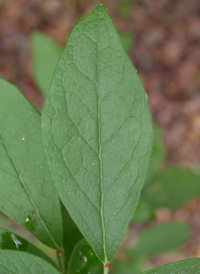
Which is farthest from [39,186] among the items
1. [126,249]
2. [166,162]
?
[166,162]

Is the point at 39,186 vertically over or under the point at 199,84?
over

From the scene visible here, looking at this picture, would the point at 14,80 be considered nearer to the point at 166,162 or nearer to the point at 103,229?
the point at 166,162

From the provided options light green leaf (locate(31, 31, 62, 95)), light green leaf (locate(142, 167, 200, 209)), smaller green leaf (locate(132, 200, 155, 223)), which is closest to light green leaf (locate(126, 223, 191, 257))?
light green leaf (locate(142, 167, 200, 209))

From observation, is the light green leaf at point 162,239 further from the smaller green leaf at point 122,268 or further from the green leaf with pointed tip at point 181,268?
the green leaf with pointed tip at point 181,268

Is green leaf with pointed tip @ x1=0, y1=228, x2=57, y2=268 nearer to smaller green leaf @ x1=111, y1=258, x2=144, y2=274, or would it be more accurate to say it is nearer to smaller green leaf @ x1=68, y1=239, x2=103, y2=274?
smaller green leaf @ x1=68, y1=239, x2=103, y2=274

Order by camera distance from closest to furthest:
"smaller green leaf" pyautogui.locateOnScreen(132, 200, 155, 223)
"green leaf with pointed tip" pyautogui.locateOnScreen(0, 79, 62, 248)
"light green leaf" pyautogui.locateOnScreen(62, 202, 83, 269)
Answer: "green leaf with pointed tip" pyautogui.locateOnScreen(0, 79, 62, 248) → "light green leaf" pyautogui.locateOnScreen(62, 202, 83, 269) → "smaller green leaf" pyautogui.locateOnScreen(132, 200, 155, 223)

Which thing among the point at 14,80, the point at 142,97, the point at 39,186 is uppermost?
the point at 14,80
